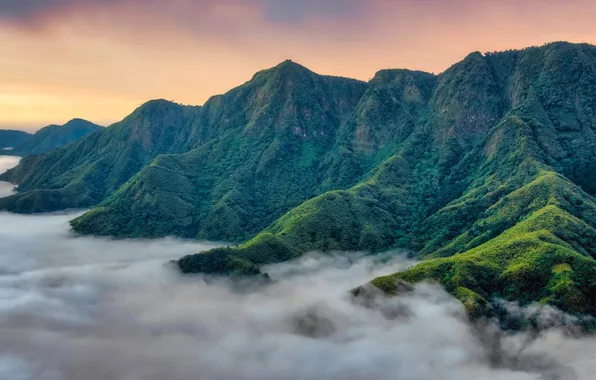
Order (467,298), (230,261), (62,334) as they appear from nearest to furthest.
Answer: (467,298), (62,334), (230,261)

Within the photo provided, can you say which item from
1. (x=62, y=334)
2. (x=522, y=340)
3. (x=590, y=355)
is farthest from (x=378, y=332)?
(x=62, y=334)

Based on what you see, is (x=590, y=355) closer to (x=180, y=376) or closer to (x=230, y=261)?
(x=180, y=376)

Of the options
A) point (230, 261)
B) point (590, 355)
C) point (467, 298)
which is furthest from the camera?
point (230, 261)

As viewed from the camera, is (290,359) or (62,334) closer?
(290,359)

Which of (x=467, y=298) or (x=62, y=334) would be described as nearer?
(x=467, y=298)


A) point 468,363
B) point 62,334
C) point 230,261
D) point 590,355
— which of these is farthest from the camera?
point 230,261

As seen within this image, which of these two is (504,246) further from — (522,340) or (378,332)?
(378,332)

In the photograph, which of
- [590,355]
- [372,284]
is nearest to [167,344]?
[372,284]

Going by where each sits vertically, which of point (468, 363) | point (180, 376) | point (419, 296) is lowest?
point (180, 376)

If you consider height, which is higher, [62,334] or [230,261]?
[230,261]
